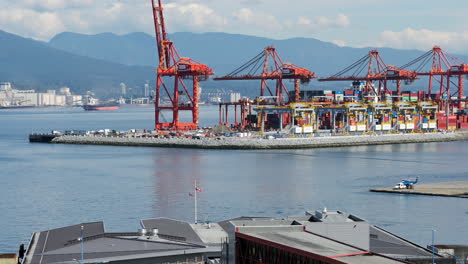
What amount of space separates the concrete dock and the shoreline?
63.0 ft

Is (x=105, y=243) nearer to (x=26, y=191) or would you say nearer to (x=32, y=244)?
(x=32, y=244)

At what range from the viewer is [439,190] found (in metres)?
26.6

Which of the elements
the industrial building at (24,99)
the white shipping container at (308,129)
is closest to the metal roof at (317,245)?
the white shipping container at (308,129)

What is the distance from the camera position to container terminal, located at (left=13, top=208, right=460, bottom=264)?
38.0ft

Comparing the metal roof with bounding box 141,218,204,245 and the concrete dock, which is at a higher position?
the metal roof with bounding box 141,218,204,245

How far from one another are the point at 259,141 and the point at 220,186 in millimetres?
18370

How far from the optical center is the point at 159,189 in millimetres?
27812

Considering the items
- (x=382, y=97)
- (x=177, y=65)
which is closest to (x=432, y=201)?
(x=177, y=65)

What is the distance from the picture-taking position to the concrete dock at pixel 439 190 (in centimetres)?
2564

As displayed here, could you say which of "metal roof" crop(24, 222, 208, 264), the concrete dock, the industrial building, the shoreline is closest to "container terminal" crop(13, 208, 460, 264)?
"metal roof" crop(24, 222, 208, 264)

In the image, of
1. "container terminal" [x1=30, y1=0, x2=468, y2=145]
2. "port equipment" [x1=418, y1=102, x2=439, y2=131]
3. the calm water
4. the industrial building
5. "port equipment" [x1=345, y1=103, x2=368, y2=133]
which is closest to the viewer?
the calm water

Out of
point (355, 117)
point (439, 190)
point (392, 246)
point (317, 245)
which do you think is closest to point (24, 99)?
point (355, 117)

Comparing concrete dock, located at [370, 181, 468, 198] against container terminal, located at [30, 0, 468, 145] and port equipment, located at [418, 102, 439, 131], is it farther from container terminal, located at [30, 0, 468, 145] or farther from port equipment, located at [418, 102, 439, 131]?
port equipment, located at [418, 102, 439, 131]

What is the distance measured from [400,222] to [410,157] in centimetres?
2074
